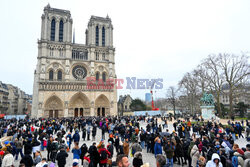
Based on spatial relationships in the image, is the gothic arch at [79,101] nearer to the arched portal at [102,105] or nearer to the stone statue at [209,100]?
the arched portal at [102,105]

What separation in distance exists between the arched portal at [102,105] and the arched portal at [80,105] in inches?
108

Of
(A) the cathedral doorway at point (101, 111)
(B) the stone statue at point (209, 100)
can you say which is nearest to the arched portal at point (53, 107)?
(A) the cathedral doorway at point (101, 111)

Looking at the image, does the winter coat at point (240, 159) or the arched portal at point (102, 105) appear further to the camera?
the arched portal at point (102, 105)

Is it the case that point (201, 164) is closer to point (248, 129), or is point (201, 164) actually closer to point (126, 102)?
point (248, 129)

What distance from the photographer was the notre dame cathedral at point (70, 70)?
38375 mm

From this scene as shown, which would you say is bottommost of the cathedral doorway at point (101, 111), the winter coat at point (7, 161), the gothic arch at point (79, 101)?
the cathedral doorway at point (101, 111)

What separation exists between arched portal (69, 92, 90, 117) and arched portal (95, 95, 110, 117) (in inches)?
108

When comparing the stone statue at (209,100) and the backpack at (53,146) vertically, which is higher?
the stone statue at (209,100)

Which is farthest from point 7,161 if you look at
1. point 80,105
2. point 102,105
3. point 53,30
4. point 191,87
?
point 53,30

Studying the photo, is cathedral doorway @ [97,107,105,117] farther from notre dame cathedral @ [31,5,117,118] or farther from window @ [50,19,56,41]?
window @ [50,19,56,41]

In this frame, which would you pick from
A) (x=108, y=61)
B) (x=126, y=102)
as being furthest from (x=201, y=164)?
(x=126, y=102)

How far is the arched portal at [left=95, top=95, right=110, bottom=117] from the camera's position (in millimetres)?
42969

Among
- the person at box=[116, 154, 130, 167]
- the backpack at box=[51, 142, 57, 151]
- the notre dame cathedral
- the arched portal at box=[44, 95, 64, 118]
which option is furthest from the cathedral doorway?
the person at box=[116, 154, 130, 167]

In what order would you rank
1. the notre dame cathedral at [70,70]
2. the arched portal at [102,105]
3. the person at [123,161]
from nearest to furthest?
1. the person at [123,161]
2. the notre dame cathedral at [70,70]
3. the arched portal at [102,105]
